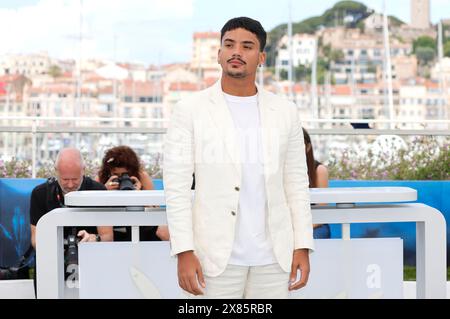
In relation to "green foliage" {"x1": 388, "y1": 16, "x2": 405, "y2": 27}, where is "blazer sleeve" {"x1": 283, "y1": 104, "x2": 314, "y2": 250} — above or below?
below

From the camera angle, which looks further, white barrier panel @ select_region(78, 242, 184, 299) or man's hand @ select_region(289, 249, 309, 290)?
white barrier panel @ select_region(78, 242, 184, 299)

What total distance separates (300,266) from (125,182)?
2518mm

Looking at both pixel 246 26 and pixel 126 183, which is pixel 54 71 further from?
pixel 246 26

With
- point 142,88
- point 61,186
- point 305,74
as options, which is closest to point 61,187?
point 61,186

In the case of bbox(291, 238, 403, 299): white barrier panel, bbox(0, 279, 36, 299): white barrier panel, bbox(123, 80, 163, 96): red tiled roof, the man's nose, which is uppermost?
bbox(123, 80, 163, 96): red tiled roof

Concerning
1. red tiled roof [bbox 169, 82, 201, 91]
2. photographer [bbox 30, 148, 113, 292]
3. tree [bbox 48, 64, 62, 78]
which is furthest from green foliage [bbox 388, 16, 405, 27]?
photographer [bbox 30, 148, 113, 292]

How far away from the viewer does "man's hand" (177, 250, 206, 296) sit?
2.36 meters

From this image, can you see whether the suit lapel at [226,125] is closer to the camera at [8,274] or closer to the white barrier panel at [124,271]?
the white barrier panel at [124,271]

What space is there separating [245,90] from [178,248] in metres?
0.45

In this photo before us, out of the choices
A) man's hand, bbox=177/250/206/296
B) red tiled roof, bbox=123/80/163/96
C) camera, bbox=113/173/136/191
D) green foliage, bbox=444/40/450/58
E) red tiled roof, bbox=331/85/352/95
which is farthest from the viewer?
red tiled roof, bbox=331/85/352/95

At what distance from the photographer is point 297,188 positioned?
253cm

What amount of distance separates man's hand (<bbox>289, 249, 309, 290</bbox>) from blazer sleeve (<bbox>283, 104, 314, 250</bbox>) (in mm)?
21

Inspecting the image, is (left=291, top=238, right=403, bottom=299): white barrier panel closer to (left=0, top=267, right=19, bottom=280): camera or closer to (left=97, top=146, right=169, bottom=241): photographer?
(left=97, top=146, right=169, bottom=241): photographer

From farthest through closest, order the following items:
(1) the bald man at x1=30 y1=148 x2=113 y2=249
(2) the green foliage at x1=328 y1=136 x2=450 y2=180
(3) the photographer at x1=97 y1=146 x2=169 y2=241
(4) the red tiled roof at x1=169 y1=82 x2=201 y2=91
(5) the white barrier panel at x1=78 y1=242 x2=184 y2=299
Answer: (4) the red tiled roof at x1=169 y1=82 x2=201 y2=91 → (2) the green foliage at x1=328 y1=136 x2=450 y2=180 → (3) the photographer at x1=97 y1=146 x2=169 y2=241 → (1) the bald man at x1=30 y1=148 x2=113 y2=249 → (5) the white barrier panel at x1=78 y1=242 x2=184 y2=299
